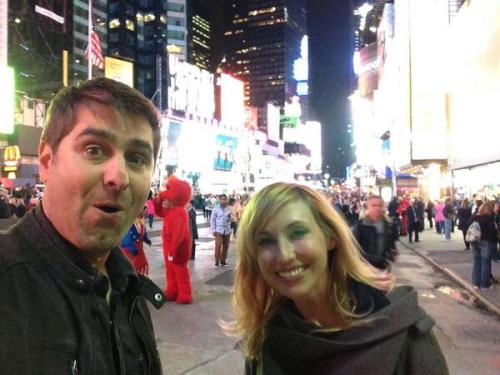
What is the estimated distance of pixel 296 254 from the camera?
1.92m

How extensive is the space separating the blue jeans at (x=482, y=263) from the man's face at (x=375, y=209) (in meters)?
4.22

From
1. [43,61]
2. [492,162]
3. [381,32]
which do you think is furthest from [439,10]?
[43,61]

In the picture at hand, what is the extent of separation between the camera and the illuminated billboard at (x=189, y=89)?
61.3 metres

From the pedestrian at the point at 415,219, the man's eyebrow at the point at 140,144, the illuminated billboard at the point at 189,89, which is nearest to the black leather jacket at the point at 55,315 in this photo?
the man's eyebrow at the point at 140,144

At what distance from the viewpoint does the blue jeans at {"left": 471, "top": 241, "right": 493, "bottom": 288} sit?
10.6 meters

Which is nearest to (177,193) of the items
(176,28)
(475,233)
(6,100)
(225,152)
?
(475,233)

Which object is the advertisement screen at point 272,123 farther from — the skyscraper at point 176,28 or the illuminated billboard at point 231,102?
the illuminated billboard at point 231,102

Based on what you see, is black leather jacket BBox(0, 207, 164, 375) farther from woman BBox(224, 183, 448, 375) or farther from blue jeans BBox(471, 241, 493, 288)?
blue jeans BBox(471, 241, 493, 288)

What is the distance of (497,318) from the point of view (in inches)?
328

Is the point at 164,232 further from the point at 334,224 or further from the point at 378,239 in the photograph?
the point at 334,224

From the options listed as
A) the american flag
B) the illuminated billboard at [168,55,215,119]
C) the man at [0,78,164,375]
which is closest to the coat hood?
the man at [0,78,164,375]

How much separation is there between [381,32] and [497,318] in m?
60.0

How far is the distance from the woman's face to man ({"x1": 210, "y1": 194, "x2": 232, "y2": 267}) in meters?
11.9

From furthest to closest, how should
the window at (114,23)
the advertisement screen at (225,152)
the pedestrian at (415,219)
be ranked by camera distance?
the window at (114,23) → the advertisement screen at (225,152) → the pedestrian at (415,219)
